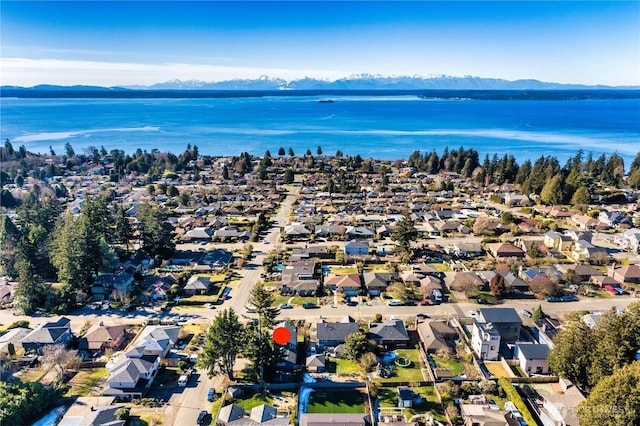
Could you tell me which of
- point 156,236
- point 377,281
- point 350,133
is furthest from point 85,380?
point 350,133

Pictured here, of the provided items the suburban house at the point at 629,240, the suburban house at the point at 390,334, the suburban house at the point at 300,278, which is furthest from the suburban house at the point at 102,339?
the suburban house at the point at 629,240

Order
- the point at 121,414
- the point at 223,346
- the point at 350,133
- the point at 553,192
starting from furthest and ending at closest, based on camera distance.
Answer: the point at 350,133 → the point at 553,192 → the point at 223,346 → the point at 121,414

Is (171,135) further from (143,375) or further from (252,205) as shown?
(143,375)

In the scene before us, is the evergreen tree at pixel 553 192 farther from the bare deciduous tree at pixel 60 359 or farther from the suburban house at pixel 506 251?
the bare deciduous tree at pixel 60 359

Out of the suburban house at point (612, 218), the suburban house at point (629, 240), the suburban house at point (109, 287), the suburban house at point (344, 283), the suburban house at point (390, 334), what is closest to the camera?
the suburban house at point (390, 334)

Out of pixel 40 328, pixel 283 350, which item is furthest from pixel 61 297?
pixel 283 350

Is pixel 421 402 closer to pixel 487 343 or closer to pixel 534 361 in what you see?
pixel 487 343
